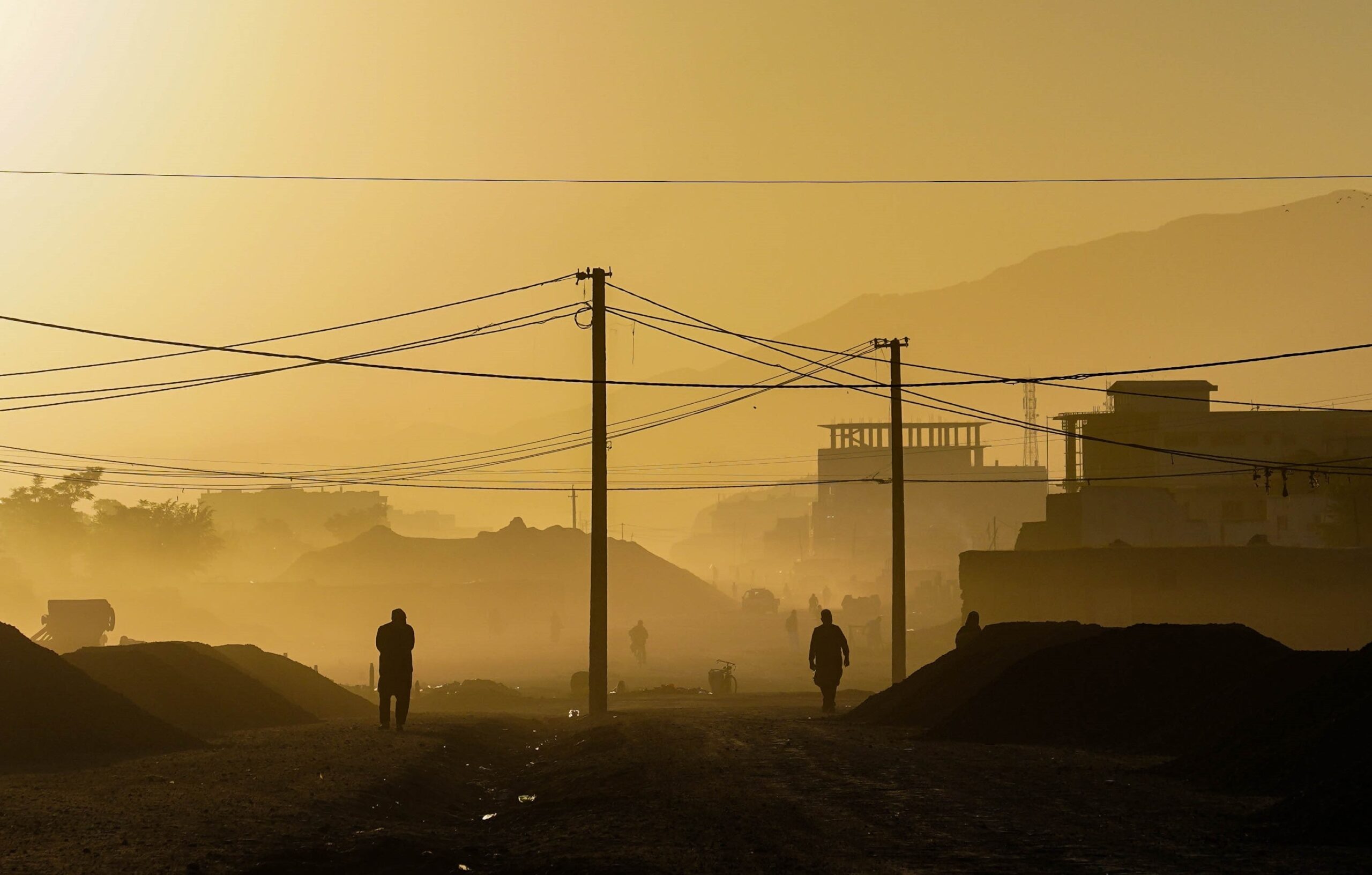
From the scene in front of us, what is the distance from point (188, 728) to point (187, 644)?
6.51m

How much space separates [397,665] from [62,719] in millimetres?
5214

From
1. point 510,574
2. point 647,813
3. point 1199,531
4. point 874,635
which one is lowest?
point 874,635

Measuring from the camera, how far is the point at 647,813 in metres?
15.1

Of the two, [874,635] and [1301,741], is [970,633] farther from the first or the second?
[874,635]

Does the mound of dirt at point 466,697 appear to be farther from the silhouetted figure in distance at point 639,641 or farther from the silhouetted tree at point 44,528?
the silhouetted tree at point 44,528

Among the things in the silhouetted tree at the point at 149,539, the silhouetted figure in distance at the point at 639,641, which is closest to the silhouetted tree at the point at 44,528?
the silhouetted tree at the point at 149,539

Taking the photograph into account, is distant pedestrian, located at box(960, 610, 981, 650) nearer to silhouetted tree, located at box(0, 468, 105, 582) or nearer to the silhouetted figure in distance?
the silhouetted figure in distance

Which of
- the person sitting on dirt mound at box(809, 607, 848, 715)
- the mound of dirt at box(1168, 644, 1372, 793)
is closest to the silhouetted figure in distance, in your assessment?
the person sitting on dirt mound at box(809, 607, 848, 715)

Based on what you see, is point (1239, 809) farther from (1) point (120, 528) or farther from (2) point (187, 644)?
(1) point (120, 528)

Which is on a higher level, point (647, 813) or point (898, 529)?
point (898, 529)

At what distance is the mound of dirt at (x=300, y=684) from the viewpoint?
35094 mm

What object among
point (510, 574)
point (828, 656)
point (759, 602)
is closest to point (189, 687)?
point (828, 656)

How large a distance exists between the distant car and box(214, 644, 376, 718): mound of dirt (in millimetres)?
88074

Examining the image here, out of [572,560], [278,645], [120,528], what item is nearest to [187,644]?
[278,645]
